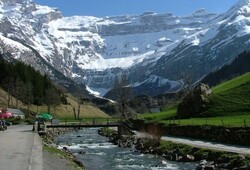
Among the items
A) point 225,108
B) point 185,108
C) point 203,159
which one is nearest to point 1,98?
point 185,108

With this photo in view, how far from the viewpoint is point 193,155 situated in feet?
159

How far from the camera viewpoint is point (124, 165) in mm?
48031

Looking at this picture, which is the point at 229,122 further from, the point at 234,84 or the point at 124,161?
the point at 234,84

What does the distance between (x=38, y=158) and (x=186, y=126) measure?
3740cm

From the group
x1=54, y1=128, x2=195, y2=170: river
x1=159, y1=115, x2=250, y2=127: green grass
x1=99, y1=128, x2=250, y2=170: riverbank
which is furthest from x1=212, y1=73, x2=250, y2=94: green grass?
x1=54, y1=128, x2=195, y2=170: river

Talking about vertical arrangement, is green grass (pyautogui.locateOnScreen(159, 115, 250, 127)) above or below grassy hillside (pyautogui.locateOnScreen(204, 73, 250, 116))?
below

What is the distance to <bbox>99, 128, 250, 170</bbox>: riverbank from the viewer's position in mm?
39469

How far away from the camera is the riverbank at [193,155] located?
39.5 metres

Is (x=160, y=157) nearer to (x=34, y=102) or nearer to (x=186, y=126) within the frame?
(x=186, y=126)

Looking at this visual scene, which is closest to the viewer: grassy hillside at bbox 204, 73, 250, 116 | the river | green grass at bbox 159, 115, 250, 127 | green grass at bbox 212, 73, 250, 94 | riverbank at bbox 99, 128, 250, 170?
riverbank at bbox 99, 128, 250, 170

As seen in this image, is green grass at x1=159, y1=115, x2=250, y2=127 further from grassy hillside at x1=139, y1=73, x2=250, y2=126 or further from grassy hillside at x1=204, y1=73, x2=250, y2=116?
grassy hillside at x1=204, y1=73, x2=250, y2=116

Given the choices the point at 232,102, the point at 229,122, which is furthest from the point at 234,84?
the point at 229,122

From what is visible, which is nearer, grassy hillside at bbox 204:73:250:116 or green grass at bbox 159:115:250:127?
green grass at bbox 159:115:250:127

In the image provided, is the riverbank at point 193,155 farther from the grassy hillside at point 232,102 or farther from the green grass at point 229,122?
the grassy hillside at point 232,102
